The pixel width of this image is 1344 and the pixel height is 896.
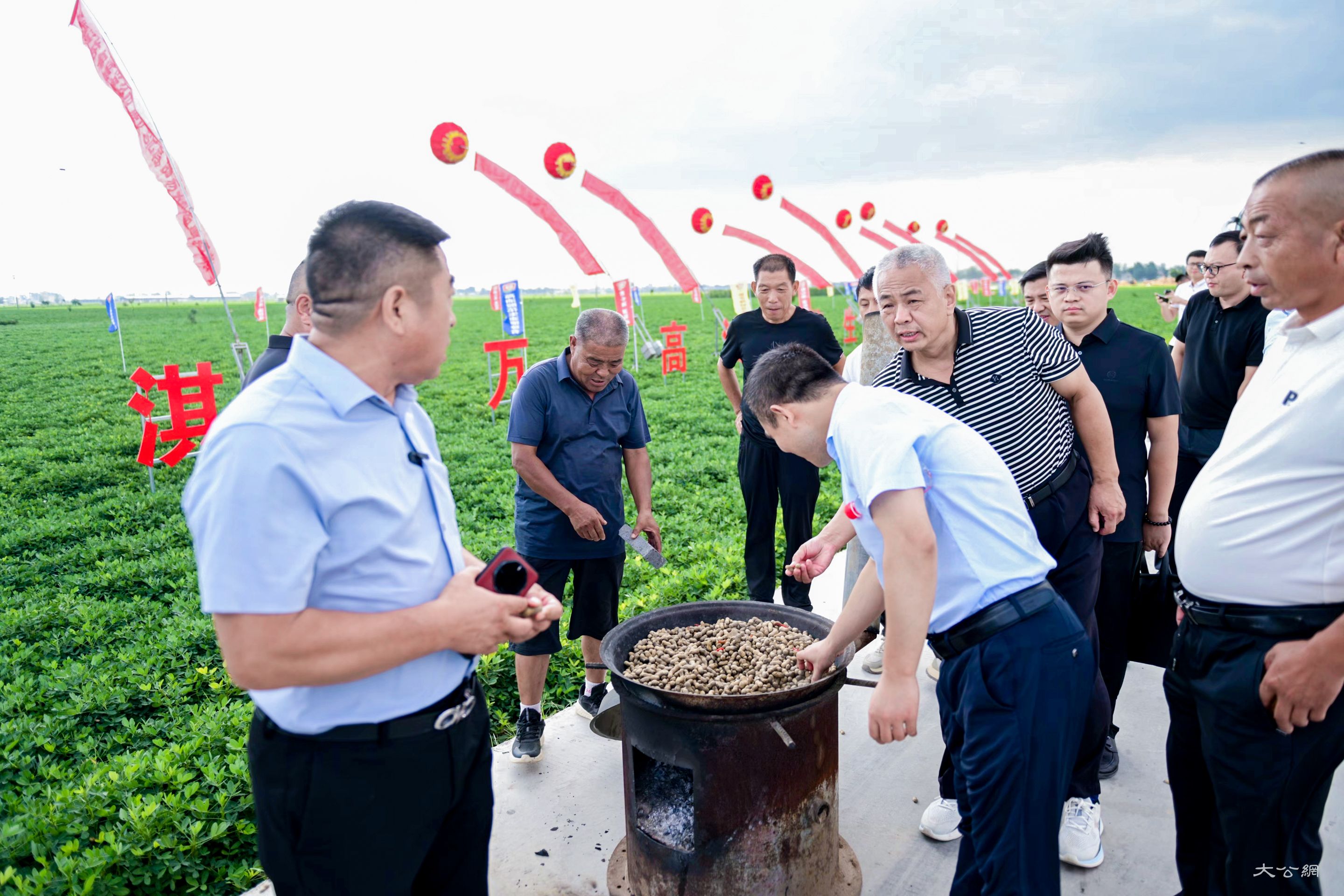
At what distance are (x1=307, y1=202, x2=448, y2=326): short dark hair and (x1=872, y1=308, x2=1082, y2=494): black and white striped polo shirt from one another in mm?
2005

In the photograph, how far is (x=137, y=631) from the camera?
543 cm

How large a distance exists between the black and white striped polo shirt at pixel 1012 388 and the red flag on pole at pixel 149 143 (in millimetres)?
6685

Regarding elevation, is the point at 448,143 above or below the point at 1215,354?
above

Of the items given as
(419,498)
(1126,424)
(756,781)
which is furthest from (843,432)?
(1126,424)

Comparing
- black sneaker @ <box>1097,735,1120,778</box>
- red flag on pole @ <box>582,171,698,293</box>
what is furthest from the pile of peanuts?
red flag on pole @ <box>582,171,698,293</box>

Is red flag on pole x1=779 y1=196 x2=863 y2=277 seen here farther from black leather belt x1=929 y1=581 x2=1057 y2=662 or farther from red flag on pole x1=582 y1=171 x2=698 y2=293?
black leather belt x1=929 y1=581 x2=1057 y2=662

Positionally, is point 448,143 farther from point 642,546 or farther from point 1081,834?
point 1081,834

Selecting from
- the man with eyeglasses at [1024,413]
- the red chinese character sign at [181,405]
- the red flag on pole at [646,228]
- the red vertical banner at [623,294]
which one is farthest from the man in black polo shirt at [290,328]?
the red vertical banner at [623,294]

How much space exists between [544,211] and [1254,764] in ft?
39.4

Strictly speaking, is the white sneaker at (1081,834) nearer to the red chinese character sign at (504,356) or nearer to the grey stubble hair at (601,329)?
the grey stubble hair at (601,329)

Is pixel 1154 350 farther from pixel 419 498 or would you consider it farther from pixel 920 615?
pixel 419 498

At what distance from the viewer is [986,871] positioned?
2.05 m

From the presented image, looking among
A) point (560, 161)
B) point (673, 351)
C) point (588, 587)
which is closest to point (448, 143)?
point (560, 161)

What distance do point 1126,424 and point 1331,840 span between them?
1711 millimetres
